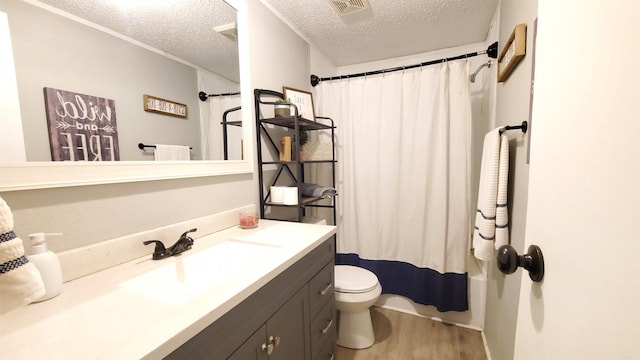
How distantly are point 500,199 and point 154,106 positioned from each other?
156 centimetres

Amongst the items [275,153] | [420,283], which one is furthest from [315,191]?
[420,283]

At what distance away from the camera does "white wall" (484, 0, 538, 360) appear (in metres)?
0.98

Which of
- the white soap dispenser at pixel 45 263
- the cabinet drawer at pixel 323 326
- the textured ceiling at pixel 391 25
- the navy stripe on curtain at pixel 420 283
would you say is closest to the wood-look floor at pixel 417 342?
the navy stripe on curtain at pixel 420 283

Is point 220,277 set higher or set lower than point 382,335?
higher

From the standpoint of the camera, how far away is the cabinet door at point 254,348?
2.21ft

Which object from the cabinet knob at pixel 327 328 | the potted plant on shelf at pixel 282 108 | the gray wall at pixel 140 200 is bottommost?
the cabinet knob at pixel 327 328

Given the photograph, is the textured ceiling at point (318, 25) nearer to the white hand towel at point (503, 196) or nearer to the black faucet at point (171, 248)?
the black faucet at point (171, 248)

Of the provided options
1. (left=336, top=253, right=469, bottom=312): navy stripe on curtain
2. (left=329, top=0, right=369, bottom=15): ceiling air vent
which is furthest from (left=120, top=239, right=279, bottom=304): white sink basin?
(left=329, top=0, right=369, bottom=15): ceiling air vent

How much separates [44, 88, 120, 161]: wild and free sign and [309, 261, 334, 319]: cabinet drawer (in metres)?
0.91

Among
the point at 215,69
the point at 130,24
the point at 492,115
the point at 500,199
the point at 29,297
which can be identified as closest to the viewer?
the point at 29,297

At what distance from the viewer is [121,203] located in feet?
2.81

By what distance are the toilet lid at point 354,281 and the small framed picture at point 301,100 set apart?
3.86ft

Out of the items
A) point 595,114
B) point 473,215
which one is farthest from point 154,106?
point 473,215

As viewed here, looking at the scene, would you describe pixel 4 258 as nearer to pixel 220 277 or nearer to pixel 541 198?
pixel 220 277
